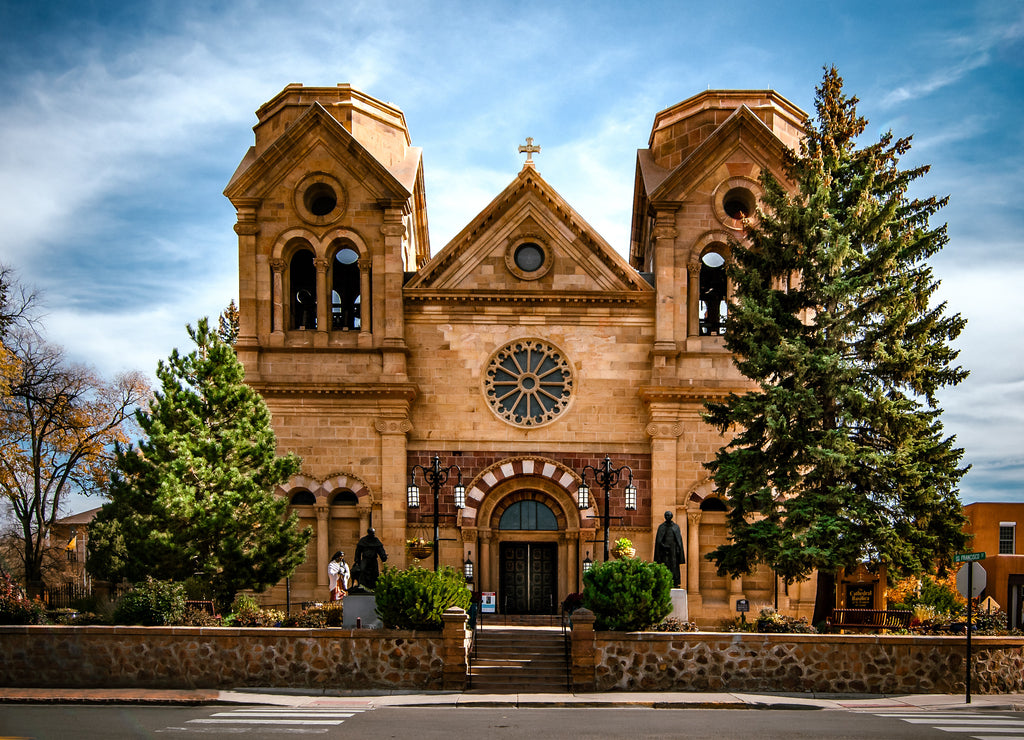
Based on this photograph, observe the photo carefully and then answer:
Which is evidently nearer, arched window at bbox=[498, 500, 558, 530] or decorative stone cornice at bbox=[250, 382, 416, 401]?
decorative stone cornice at bbox=[250, 382, 416, 401]

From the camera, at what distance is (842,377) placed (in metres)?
26.4

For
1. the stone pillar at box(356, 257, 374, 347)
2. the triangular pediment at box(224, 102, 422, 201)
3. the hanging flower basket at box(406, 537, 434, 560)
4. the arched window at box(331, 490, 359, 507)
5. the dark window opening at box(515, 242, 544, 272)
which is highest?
the triangular pediment at box(224, 102, 422, 201)

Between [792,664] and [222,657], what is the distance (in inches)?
496

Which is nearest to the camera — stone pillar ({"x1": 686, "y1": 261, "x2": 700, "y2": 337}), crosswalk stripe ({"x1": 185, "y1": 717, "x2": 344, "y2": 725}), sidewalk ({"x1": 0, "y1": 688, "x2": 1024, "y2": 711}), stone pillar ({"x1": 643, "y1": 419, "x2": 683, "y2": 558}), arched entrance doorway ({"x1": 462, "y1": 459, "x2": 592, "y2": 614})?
crosswalk stripe ({"x1": 185, "y1": 717, "x2": 344, "y2": 725})

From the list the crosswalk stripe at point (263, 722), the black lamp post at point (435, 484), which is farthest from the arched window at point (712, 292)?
the crosswalk stripe at point (263, 722)

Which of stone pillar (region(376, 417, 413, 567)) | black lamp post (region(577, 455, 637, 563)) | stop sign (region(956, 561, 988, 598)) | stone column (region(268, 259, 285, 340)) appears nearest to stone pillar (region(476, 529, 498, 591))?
stone pillar (region(376, 417, 413, 567))

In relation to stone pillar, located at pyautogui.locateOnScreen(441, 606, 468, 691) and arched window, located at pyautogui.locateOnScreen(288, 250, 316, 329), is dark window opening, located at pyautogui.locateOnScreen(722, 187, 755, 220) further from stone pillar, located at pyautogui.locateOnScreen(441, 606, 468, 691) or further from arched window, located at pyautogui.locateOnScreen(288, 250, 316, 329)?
stone pillar, located at pyautogui.locateOnScreen(441, 606, 468, 691)

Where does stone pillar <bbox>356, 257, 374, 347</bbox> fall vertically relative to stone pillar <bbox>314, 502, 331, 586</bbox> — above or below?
above

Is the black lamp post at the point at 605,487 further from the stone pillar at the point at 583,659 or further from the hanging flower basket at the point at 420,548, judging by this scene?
the stone pillar at the point at 583,659

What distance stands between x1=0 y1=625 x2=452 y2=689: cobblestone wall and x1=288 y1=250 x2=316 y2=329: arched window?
1380cm

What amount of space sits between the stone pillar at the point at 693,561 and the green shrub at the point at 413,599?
10695 millimetres

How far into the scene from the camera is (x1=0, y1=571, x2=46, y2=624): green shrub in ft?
78.4

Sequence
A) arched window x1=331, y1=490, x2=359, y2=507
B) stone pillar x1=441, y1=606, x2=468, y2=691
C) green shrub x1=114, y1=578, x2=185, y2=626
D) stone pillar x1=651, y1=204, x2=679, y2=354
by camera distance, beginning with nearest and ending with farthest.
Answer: stone pillar x1=441, y1=606, x2=468, y2=691 → green shrub x1=114, y1=578, x2=185, y2=626 → arched window x1=331, y1=490, x2=359, y2=507 → stone pillar x1=651, y1=204, x2=679, y2=354

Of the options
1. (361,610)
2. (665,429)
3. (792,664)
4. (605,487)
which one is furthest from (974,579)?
(361,610)
